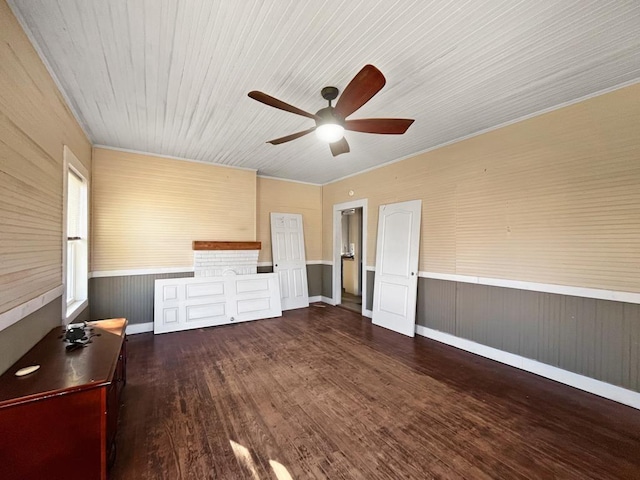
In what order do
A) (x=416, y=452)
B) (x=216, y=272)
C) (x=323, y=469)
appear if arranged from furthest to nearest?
1. (x=216, y=272)
2. (x=416, y=452)
3. (x=323, y=469)

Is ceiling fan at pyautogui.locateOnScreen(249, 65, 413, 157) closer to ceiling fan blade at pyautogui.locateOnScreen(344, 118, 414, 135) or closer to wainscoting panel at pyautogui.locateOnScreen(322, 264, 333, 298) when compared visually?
ceiling fan blade at pyautogui.locateOnScreen(344, 118, 414, 135)

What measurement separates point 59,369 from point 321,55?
273 cm

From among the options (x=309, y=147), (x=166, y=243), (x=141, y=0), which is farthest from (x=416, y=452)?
(x=166, y=243)

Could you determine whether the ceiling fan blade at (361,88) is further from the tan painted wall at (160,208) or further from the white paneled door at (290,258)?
the white paneled door at (290,258)

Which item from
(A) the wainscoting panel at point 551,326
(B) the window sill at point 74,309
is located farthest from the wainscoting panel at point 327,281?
(B) the window sill at point 74,309

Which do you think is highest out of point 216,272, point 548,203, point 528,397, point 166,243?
point 548,203

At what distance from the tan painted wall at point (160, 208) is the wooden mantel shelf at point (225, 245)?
0.19 m

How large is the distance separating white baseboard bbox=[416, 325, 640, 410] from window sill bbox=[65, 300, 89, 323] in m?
4.55

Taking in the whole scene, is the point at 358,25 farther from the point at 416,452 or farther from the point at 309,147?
the point at 416,452

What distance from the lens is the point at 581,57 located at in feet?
6.84

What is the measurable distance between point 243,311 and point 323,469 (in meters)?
3.45

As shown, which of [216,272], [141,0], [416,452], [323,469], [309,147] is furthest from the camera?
[216,272]

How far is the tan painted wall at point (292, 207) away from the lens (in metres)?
5.77

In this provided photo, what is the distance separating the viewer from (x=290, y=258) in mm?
5953
